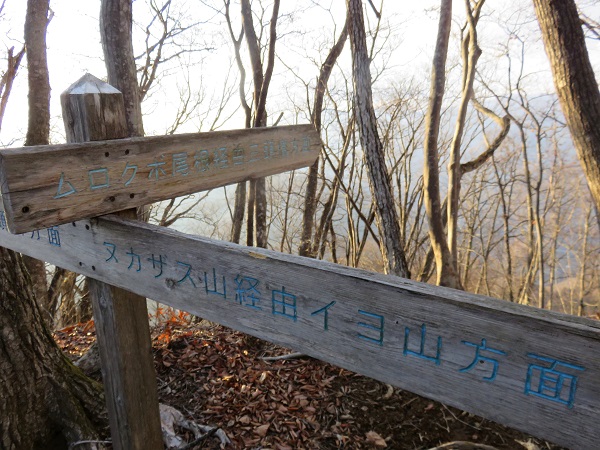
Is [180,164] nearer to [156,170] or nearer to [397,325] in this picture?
[156,170]

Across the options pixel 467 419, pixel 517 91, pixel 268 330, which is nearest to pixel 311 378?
pixel 467 419

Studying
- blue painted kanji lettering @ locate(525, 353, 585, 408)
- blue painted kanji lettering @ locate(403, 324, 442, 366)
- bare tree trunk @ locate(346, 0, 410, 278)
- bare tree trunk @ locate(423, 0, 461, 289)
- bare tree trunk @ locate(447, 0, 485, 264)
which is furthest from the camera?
bare tree trunk @ locate(447, 0, 485, 264)

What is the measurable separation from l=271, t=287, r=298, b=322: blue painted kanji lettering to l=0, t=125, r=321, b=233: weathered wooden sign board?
667mm

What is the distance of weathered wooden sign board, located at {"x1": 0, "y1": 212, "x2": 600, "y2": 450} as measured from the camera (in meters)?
0.86

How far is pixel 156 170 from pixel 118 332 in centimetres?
70

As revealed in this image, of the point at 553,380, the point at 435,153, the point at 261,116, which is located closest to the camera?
the point at 553,380

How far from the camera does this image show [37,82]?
580cm

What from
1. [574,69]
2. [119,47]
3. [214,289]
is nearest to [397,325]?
[214,289]

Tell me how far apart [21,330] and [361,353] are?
7.42 ft

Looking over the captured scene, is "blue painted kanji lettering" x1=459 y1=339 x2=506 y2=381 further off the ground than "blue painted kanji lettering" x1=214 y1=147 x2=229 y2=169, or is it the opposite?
"blue painted kanji lettering" x1=214 y1=147 x2=229 y2=169

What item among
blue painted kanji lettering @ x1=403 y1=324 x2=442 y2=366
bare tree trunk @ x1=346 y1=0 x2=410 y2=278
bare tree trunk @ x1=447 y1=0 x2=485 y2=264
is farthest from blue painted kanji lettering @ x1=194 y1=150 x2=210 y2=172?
bare tree trunk @ x1=447 y1=0 x2=485 y2=264

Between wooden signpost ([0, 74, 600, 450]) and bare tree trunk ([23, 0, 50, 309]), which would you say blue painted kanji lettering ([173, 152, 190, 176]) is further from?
bare tree trunk ([23, 0, 50, 309])

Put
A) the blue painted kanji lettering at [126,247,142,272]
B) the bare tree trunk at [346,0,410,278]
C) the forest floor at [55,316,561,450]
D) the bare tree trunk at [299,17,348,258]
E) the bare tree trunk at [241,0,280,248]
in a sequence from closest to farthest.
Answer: the blue painted kanji lettering at [126,247,142,272] < the forest floor at [55,316,561,450] < the bare tree trunk at [346,0,410,278] < the bare tree trunk at [241,0,280,248] < the bare tree trunk at [299,17,348,258]

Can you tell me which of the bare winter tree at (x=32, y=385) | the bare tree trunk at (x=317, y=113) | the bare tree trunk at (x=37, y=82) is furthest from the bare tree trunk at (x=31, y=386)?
the bare tree trunk at (x=317, y=113)
